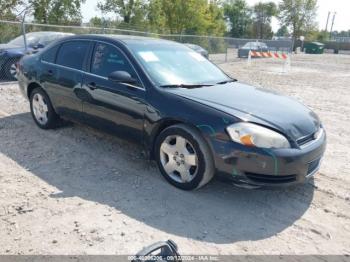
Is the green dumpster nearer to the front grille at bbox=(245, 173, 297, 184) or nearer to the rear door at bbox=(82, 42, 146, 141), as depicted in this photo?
the rear door at bbox=(82, 42, 146, 141)

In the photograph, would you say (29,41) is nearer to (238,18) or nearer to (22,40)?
(22,40)

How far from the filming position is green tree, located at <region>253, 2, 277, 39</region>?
73.0 metres

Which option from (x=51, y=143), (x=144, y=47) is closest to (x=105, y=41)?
(x=144, y=47)

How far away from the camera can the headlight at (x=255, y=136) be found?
10.6 feet

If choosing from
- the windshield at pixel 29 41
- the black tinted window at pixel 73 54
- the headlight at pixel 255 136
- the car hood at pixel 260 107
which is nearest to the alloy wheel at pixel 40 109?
the black tinted window at pixel 73 54

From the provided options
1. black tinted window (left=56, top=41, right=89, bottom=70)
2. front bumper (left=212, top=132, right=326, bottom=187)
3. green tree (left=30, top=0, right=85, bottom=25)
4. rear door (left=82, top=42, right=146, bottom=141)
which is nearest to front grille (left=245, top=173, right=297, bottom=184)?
front bumper (left=212, top=132, right=326, bottom=187)

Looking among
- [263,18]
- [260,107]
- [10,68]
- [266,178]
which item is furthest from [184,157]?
[263,18]

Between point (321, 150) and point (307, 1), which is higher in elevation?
point (307, 1)

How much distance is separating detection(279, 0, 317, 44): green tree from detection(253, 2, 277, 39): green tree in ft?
50.3

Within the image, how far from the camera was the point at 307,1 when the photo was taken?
181 ft

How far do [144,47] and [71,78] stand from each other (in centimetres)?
117

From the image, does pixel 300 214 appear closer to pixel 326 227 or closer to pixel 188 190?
pixel 326 227

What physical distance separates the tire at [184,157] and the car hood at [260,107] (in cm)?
39

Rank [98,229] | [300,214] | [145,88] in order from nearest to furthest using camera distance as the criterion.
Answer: [98,229] < [300,214] < [145,88]
